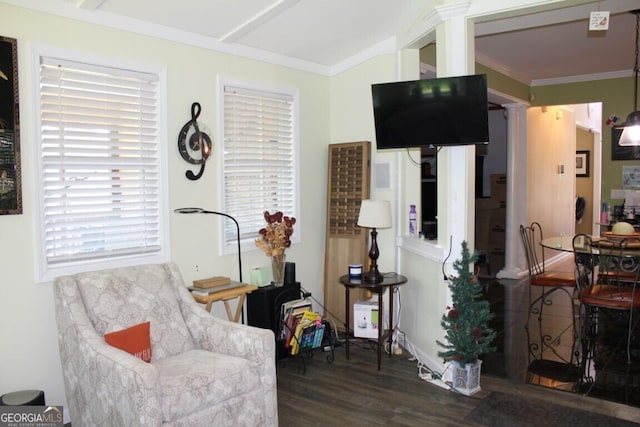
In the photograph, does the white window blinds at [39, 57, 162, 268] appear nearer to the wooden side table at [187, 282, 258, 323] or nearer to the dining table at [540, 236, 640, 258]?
the wooden side table at [187, 282, 258, 323]

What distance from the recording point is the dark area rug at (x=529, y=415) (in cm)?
312

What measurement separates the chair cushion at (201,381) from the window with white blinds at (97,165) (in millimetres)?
931

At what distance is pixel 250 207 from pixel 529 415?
2.54 meters

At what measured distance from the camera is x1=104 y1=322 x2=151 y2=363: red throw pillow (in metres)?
2.84

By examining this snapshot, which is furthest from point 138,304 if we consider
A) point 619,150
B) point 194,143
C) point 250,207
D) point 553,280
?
point 619,150

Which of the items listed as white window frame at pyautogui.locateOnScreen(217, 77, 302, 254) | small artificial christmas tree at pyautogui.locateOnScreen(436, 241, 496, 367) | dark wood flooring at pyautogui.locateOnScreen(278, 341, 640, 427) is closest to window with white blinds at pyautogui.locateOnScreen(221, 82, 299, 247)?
white window frame at pyautogui.locateOnScreen(217, 77, 302, 254)

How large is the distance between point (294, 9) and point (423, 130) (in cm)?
125

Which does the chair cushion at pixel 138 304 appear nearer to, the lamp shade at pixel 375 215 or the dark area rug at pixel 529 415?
the lamp shade at pixel 375 215

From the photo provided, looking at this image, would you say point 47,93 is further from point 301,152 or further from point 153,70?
point 301,152

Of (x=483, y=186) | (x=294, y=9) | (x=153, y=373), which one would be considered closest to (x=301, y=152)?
(x=294, y=9)

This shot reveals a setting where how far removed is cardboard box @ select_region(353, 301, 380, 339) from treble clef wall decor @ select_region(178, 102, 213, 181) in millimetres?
1667

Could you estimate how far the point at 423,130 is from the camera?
3.68 m

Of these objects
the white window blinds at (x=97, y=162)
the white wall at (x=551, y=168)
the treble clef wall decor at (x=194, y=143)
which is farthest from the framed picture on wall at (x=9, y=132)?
the white wall at (x=551, y=168)

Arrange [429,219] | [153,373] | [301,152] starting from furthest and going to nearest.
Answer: [429,219] < [301,152] < [153,373]
